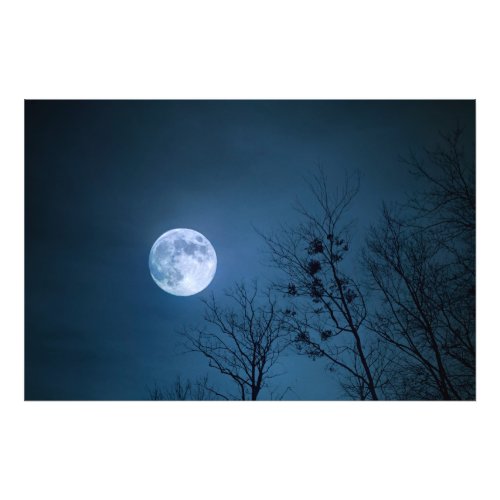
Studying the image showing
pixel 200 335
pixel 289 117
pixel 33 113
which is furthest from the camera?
pixel 200 335

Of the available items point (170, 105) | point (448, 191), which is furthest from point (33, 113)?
point (448, 191)

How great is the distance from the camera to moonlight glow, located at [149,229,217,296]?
250 inches

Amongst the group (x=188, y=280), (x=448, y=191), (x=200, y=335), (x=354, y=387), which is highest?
(x=448, y=191)

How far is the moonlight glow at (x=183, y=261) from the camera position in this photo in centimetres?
635

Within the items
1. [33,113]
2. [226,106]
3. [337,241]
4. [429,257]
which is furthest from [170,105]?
[429,257]

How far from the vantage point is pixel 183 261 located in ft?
21.1

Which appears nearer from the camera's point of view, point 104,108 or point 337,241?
point 104,108

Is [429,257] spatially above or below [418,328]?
above

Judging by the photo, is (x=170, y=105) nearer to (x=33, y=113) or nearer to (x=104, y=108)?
(x=104, y=108)

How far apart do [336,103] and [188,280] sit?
3.70 metres

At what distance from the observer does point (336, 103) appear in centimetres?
464

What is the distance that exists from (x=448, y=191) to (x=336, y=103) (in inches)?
69.7

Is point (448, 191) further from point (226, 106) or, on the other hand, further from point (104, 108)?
point (104, 108)

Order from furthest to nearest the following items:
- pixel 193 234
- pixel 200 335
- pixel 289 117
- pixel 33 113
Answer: pixel 193 234
pixel 200 335
pixel 289 117
pixel 33 113
